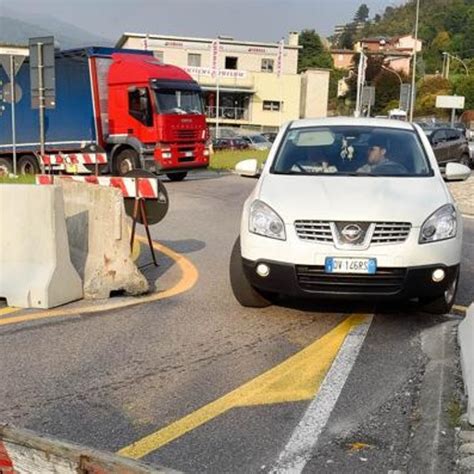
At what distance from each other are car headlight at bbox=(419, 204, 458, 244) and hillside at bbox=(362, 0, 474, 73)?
120 m

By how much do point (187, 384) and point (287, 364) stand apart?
0.79 meters

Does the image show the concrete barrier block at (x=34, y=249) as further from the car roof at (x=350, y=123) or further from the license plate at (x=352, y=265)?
the car roof at (x=350, y=123)

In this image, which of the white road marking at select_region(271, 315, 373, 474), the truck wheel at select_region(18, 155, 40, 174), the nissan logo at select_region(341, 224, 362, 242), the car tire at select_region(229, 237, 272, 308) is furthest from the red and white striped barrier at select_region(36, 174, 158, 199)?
the truck wheel at select_region(18, 155, 40, 174)

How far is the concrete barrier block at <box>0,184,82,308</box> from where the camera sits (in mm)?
6352

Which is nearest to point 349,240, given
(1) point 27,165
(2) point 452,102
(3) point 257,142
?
(1) point 27,165

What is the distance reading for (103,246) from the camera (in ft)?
22.6

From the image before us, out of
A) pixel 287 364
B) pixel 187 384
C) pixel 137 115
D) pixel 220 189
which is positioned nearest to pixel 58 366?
pixel 187 384

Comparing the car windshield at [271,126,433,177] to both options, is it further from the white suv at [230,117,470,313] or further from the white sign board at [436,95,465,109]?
the white sign board at [436,95,465,109]

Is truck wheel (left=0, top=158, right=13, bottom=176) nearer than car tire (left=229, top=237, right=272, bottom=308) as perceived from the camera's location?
No

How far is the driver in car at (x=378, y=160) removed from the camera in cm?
664

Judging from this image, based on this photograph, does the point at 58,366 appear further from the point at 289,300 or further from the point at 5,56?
the point at 5,56

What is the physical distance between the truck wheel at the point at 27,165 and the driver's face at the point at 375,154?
1800cm

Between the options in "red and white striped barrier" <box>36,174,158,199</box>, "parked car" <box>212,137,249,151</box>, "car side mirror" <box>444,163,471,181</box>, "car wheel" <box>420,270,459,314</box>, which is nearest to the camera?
"car wheel" <box>420,270,459,314</box>

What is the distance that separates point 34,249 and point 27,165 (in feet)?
58.8
